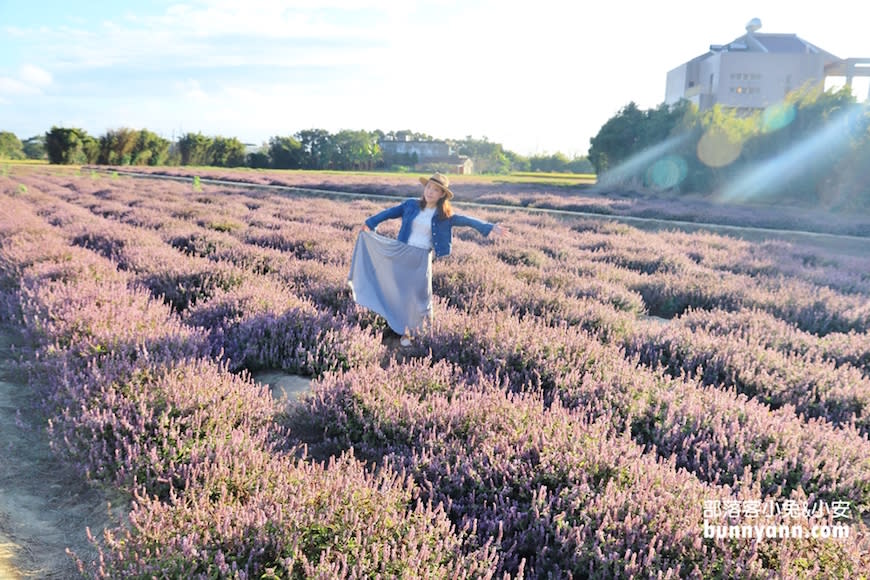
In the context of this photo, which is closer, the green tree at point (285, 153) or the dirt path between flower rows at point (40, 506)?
the dirt path between flower rows at point (40, 506)

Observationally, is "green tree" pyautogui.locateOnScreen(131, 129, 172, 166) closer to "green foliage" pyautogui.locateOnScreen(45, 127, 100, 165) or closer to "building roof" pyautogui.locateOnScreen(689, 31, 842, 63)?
"green foliage" pyautogui.locateOnScreen(45, 127, 100, 165)

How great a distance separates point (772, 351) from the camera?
15.4 feet

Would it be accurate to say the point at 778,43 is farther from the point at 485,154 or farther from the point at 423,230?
the point at 485,154

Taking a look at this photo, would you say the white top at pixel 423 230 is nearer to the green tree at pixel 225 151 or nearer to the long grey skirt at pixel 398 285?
the long grey skirt at pixel 398 285

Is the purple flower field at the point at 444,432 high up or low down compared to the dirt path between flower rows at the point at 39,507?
up

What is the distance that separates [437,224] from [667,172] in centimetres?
3636

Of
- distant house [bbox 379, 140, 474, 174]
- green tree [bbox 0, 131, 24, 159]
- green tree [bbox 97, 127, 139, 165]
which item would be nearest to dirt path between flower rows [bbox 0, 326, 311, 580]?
green tree [bbox 97, 127, 139, 165]

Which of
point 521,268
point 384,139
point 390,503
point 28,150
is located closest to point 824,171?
point 521,268

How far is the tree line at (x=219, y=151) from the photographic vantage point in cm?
5922

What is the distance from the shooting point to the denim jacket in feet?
17.8

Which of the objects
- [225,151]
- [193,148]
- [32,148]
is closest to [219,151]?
[225,151]

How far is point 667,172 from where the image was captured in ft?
124

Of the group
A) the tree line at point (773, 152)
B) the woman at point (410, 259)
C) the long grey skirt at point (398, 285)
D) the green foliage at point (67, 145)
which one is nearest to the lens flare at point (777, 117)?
the tree line at point (773, 152)

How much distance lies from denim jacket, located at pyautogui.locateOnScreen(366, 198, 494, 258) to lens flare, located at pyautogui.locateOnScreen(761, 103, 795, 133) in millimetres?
31399
